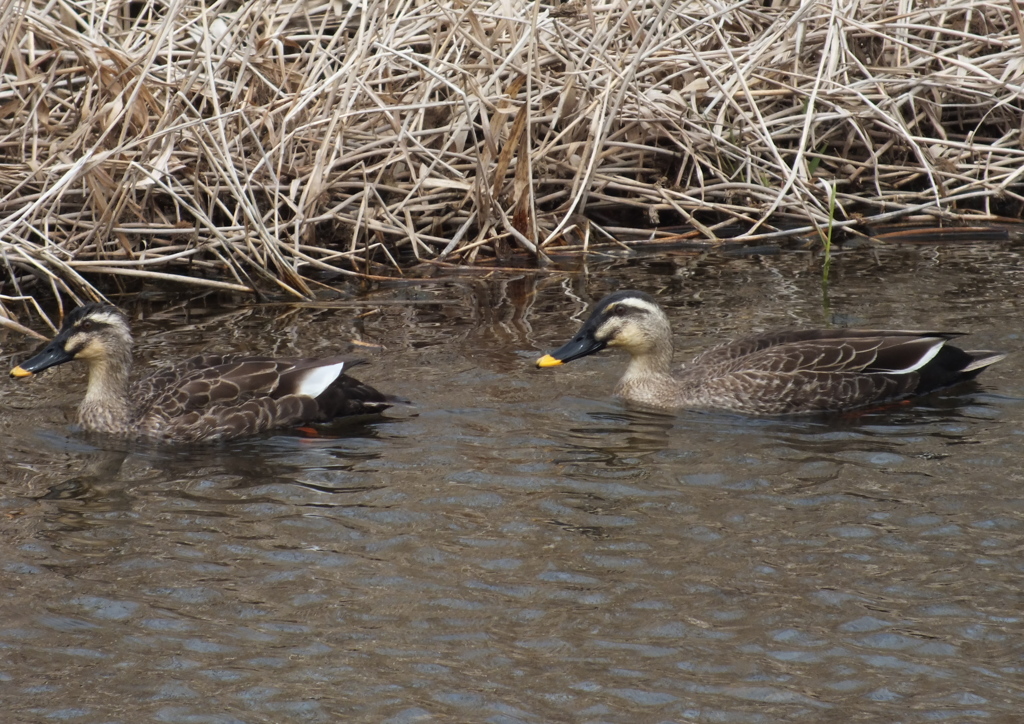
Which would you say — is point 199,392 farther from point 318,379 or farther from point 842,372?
point 842,372

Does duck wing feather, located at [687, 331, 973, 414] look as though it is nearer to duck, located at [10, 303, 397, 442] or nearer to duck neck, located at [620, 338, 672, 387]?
duck neck, located at [620, 338, 672, 387]

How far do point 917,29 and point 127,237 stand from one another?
626cm

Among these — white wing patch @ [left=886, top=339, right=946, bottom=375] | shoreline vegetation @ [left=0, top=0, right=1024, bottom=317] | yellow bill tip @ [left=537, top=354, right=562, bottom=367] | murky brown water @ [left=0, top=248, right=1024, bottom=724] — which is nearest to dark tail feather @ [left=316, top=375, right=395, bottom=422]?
murky brown water @ [left=0, top=248, right=1024, bottom=724]

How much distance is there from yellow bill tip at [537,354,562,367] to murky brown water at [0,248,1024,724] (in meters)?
0.19

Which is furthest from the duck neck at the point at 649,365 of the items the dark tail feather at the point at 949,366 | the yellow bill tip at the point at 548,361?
the dark tail feather at the point at 949,366

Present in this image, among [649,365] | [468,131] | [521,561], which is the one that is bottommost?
[521,561]

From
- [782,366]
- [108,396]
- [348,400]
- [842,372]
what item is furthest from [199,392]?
[842,372]

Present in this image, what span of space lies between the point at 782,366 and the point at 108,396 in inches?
145

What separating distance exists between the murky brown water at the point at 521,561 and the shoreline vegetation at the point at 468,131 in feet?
4.44

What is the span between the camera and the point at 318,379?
7.32 meters

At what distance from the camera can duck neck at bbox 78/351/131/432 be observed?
23.8 feet

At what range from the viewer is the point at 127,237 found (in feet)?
31.1

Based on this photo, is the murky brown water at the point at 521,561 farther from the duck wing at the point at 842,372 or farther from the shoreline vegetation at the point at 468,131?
the shoreline vegetation at the point at 468,131

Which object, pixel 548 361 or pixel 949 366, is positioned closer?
pixel 949 366
